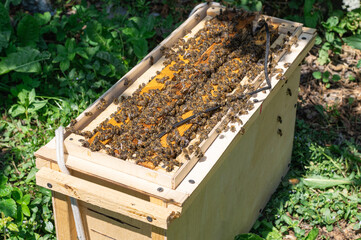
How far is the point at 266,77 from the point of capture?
11.9ft

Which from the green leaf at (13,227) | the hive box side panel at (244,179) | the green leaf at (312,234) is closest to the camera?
the hive box side panel at (244,179)

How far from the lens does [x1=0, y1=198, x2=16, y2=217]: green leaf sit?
152 inches

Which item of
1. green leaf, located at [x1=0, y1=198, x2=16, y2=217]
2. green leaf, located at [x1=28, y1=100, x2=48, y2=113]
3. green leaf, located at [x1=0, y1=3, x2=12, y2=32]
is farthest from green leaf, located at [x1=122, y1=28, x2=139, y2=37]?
green leaf, located at [x1=0, y1=198, x2=16, y2=217]

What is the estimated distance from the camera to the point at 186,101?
11.3 feet

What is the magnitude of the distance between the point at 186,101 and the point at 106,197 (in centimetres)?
96

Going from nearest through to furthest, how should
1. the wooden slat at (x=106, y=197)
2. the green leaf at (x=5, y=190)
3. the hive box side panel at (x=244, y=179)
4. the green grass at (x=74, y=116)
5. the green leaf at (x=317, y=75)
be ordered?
the wooden slat at (x=106, y=197) < the hive box side panel at (x=244, y=179) < the green leaf at (x=5, y=190) < the green grass at (x=74, y=116) < the green leaf at (x=317, y=75)

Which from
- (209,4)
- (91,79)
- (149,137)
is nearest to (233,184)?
(149,137)

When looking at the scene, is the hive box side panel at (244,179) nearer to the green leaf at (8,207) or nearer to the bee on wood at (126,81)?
the bee on wood at (126,81)

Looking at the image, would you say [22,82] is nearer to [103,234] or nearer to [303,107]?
[103,234]

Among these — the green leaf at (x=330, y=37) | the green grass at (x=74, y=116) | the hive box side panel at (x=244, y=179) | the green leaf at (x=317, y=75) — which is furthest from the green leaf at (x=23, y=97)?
the green leaf at (x=330, y=37)

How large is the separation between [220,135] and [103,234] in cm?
99

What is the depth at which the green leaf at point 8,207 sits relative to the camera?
3.86 meters

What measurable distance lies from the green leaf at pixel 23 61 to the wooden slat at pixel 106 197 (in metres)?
2.34

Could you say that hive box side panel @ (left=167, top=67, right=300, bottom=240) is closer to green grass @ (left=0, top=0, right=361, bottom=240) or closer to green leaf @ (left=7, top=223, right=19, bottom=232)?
green grass @ (left=0, top=0, right=361, bottom=240)
